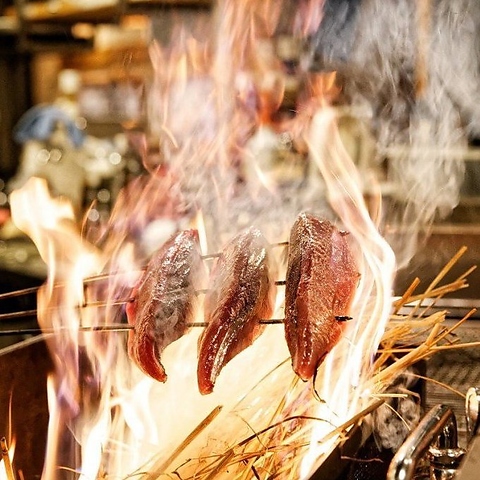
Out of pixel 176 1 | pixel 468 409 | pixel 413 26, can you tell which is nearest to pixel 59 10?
pixel 176 1

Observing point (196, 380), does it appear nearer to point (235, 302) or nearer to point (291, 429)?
point (291, 429)

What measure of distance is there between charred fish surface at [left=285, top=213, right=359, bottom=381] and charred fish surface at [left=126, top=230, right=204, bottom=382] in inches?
15.2

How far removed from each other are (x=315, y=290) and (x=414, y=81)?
6093mm

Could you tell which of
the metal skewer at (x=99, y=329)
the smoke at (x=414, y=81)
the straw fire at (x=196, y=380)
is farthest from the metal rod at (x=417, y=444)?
the smoke at (x=414, y=81)

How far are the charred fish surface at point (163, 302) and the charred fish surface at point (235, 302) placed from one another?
3.3 inches

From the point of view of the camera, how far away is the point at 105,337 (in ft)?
9.68

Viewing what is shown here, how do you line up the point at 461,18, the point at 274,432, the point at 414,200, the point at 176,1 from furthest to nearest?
the point at 461,18 < the point at 414,200 < the point at 176,1 < the point at 274,432

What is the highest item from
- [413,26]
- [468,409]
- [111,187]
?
[413,26]

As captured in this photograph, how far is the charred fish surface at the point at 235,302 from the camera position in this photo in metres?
2.08

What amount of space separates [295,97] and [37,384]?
22.0ft

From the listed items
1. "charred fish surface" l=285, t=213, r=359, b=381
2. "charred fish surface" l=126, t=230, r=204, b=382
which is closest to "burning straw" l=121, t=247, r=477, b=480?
"charred fish surface" l=285, t=213, r=359, b=381

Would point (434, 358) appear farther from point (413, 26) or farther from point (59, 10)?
point (59, 10)

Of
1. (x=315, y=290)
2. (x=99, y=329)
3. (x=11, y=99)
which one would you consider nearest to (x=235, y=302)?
(x=315, y=290)

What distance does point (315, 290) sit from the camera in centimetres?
213
